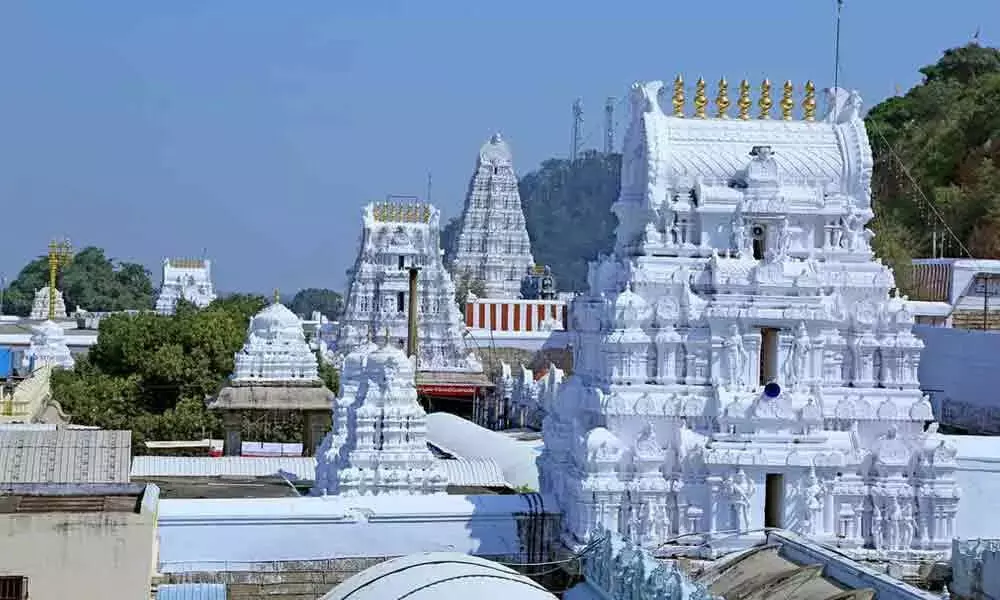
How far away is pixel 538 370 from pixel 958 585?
3941cm

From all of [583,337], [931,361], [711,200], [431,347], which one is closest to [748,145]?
[711,200]

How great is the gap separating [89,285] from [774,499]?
7869cm

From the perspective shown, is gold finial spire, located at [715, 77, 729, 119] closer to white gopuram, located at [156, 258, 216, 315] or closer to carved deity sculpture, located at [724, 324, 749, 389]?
carved deity sculpture, located at [724, 324, 749, 389]

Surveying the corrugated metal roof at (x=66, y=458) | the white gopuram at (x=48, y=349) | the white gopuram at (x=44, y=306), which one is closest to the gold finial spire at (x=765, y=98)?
the corrugated metal roof at (x=66, y=458)

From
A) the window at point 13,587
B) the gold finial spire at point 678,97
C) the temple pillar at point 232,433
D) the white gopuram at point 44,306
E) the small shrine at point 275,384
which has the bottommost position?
the window at point 13,587

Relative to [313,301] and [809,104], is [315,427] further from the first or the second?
[313,301]

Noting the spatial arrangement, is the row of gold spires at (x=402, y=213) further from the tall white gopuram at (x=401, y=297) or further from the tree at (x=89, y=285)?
the tree at (x=89, y=285)

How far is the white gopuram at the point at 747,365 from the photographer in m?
19.2

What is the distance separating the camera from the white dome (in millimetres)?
9898

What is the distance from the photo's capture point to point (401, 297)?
2127 inches

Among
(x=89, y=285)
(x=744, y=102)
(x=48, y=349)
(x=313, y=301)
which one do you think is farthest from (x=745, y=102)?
(x=313, y=301)

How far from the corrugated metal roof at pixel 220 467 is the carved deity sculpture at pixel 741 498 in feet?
36.6

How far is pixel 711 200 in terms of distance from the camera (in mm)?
20797

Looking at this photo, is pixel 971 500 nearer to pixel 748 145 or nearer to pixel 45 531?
pixel 748 145
